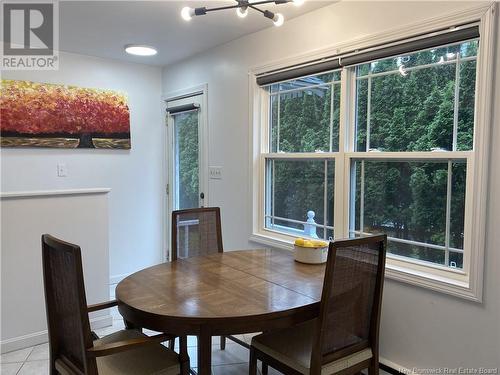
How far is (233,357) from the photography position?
2.63 meters

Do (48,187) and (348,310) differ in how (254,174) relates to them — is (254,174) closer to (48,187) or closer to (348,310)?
(348,310)

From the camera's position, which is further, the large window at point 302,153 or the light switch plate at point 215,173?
the light switch plate at point 215,173

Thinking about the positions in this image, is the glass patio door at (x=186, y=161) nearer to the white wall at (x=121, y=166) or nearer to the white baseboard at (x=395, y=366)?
the white wall at (x=121, y=166)

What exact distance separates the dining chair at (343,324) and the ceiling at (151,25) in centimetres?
183

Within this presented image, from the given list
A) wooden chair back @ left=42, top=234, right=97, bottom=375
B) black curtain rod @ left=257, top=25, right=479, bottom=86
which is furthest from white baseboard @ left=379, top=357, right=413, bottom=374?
black curtain rod @ left=257, top=25, right=479, bottom=86

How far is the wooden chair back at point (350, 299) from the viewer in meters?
1.56

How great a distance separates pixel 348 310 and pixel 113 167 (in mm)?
3221

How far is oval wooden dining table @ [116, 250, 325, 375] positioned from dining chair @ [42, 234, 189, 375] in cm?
13

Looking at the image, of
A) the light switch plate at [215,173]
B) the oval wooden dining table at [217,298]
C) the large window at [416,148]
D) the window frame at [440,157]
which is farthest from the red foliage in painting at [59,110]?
the large window at [416,148]

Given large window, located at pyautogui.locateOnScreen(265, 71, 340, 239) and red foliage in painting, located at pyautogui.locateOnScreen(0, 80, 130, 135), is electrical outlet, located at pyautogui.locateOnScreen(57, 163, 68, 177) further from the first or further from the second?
large window, located at pyautogui.locateOnScreen(265, 71, 340, 239)

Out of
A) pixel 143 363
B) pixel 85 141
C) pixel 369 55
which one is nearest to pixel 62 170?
pixel 85 141

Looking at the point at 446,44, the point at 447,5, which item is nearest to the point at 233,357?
the point at 446,44

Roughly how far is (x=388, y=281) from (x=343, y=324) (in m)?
0.84

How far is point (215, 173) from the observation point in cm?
375
